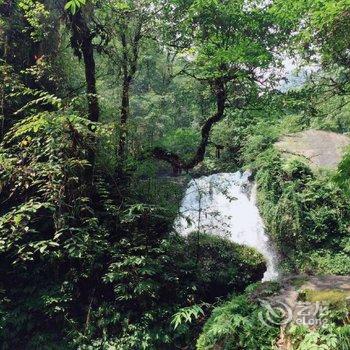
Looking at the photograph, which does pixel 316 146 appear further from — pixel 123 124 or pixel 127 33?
pixel 123 124

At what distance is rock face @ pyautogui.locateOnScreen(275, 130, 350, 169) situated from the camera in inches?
554

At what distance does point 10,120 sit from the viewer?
965 cm

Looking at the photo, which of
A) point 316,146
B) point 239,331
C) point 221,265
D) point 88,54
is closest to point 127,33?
point 88,54

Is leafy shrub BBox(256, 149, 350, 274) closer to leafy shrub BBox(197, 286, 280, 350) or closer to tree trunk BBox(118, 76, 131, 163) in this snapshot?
tree trunk BBox(118, 76, 131, 163)

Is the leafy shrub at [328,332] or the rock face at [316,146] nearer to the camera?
the leafy shrub at [328,332]

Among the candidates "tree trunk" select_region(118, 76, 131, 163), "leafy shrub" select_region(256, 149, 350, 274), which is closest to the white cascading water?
"leafy shrub" select_region(256, 149, 350, 274)

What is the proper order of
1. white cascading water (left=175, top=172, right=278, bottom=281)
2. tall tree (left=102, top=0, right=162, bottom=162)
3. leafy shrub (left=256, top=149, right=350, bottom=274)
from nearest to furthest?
1. tall tree (left=102, top=0, right=162, bottom=162)
2. leafy shrub (left=256, top=149, right=350, bottom=274)
3. white cascading water (left=175, top=172, right=278, bottom=281)

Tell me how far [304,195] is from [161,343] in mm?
7412

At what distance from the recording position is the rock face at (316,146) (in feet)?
46.2

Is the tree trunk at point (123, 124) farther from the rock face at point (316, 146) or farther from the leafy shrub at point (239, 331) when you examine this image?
the rock face at point (316, 146)

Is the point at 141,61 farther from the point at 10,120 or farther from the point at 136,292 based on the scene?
the point at 136,292

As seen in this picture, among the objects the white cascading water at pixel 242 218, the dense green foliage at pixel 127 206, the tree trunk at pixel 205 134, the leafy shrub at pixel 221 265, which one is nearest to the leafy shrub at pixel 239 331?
the dense green foliage at pixel 127 206

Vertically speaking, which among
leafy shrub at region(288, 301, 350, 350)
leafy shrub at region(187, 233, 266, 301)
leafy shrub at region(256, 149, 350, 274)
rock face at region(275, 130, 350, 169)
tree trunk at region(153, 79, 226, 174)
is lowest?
leafy shrub at region(288, 301, 350, 350)

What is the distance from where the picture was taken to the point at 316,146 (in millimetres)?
15305
